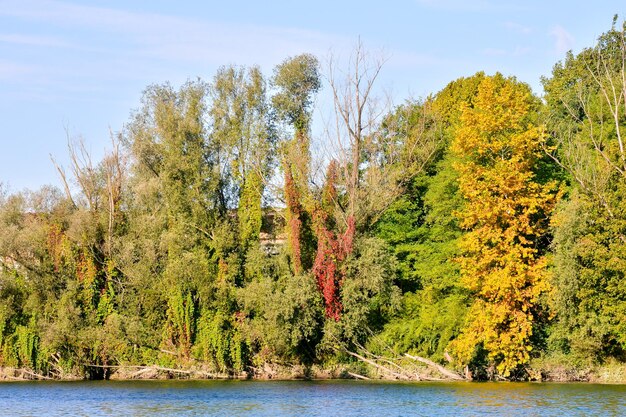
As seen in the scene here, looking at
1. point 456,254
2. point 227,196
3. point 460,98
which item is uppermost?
point 460,98

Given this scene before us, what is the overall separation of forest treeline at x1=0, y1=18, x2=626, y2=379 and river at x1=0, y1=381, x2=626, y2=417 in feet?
14.5

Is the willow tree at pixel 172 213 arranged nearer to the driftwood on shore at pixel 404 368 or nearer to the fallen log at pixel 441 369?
the driftwood on shore at pixel 404 368

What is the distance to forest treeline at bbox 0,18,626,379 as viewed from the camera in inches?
1849

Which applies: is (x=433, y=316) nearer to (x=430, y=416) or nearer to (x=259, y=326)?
(x=259, y=326)

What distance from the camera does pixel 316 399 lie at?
37.2m

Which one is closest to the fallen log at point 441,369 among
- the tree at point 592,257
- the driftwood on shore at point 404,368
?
the driftwood on shore at point 404,368

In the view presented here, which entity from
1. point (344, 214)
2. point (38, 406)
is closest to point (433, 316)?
point (344, 214)

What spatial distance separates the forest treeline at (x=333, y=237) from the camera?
46969mm

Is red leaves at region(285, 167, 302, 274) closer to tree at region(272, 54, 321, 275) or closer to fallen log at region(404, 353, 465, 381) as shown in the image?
tree at region(272, 54, 321, 275)

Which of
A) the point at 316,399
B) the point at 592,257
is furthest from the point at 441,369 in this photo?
the point at 316,399

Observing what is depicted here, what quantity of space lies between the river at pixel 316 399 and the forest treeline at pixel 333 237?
4427mm

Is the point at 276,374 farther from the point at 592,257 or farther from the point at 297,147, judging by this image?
the point at 592,257

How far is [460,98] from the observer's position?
211ft

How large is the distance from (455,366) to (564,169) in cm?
1348
